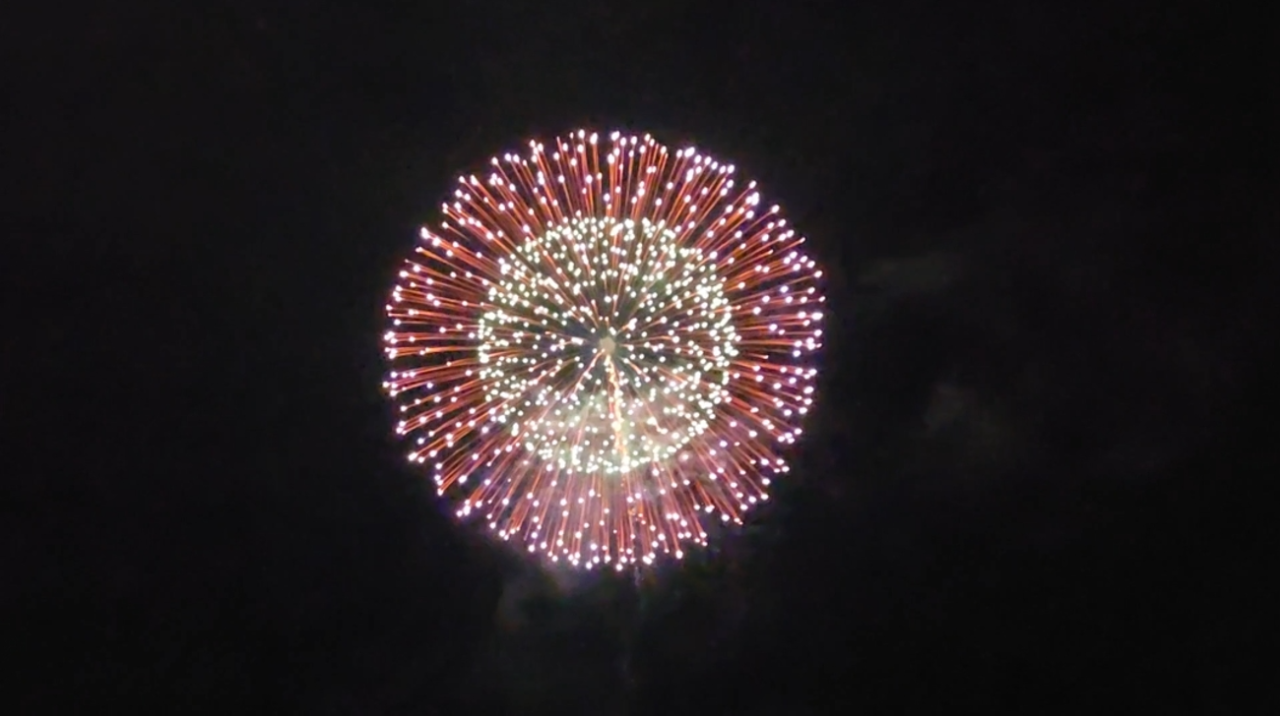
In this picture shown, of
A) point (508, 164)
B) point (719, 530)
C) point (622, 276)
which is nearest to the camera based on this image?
point (622, 276)

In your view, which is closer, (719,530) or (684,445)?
(684,445)

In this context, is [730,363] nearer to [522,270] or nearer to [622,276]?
[622,276]

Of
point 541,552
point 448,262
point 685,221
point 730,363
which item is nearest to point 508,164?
point 448,262
